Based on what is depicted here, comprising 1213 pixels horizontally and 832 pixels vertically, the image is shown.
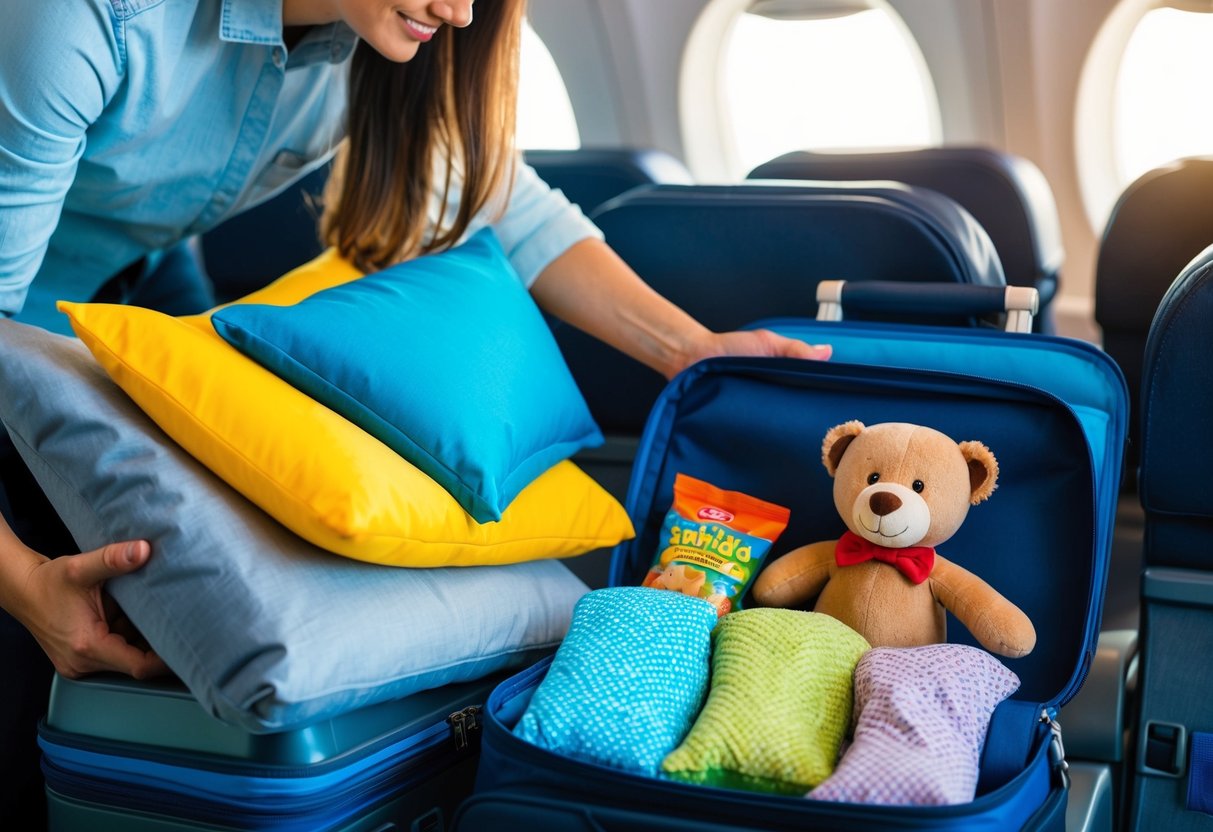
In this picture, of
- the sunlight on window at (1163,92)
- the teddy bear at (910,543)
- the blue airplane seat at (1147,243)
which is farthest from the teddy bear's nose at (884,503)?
the sunlight on window at (1163,92)

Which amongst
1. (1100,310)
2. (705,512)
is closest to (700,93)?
(1100,310)

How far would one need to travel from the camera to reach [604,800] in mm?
1055

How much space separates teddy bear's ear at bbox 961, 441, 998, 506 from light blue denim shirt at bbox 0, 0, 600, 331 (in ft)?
2.30

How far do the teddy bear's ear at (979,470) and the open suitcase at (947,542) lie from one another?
0.09 m

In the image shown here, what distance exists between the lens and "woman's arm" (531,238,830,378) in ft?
5.51

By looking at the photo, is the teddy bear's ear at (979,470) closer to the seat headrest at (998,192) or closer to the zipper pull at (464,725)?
the zipper pull at (464,725)

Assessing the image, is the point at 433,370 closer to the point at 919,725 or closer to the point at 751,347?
the point at 751,347

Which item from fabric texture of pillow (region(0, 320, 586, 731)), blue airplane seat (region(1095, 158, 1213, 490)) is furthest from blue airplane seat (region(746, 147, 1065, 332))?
fabric texture of pillow (region(0, 320, 586, 731))

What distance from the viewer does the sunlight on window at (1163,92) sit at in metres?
4.00

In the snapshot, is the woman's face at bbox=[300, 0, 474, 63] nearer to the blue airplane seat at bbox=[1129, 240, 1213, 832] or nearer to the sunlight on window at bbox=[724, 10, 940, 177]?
the blue airplane seat at bbox=[1129, 240, 1213, 832]

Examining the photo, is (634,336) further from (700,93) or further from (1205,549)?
(700,93)

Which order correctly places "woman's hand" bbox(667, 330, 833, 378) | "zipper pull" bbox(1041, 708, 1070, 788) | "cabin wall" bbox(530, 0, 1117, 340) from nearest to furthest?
"zipper pull" bbox(1041, 708, 1070, 788) < "woman's hand" bbox(667, 330, 833, 378) < "cabin wall" bbox(530, 0, 1117, 340)

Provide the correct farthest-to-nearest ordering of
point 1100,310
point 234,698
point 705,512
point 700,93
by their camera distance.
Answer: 1. point 700,93
2. point 1100,310
3. point 705,512
4. point 234,698

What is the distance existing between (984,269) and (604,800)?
1.03 meters
